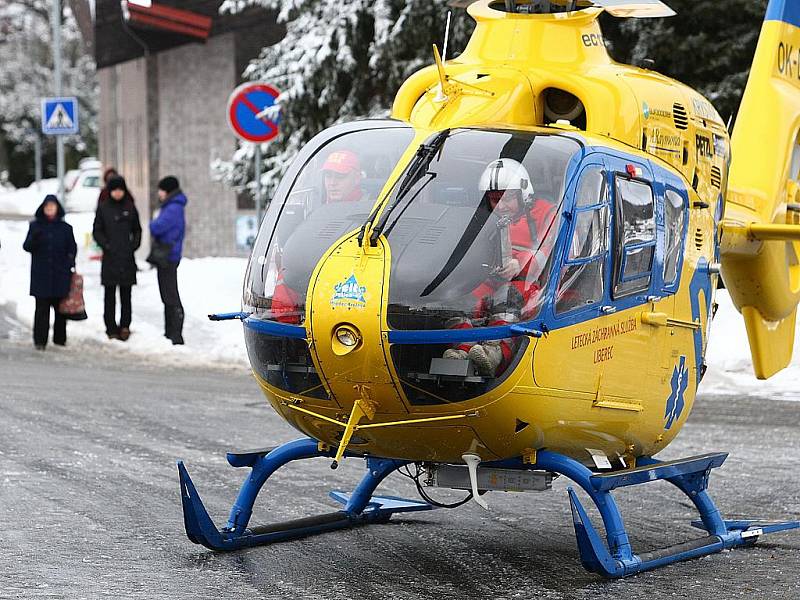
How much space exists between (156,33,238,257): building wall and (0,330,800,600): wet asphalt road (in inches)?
577

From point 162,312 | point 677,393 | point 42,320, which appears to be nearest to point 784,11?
point 677,393

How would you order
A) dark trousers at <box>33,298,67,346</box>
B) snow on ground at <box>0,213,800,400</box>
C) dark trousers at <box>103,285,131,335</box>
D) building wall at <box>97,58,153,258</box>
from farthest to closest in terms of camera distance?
1. building wall at <box>97,58,153,258</box>
2. dark trousers at <box>103,285,131,335</box>
3. dark trousers at <box>33,298,67,346</box>
4. snow on ground at <box>0,213,800,400</box>

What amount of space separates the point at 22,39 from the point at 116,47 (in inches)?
1372

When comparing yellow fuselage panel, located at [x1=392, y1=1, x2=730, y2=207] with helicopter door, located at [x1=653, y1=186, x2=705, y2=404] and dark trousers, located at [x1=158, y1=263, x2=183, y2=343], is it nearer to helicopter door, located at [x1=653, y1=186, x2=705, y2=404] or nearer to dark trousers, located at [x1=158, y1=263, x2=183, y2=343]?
helicopter door, located at [x1=653, y1=186, x2=705, y2=404]

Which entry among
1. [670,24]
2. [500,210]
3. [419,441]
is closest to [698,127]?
[500,210]

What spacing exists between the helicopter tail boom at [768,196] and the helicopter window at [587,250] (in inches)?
97.2

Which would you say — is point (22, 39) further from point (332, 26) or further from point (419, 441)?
point (419, 441)

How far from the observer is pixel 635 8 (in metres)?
8.16

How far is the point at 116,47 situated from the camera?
2706 cm


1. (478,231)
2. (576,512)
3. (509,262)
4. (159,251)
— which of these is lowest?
(576,512)

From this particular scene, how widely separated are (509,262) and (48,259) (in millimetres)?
10951

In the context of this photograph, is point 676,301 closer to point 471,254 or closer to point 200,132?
point 471,254

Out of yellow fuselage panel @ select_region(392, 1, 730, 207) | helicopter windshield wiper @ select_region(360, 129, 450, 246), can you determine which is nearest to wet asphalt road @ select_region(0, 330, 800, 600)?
helicopter windshield wiper @ select_region(360, 129, 450, 246)

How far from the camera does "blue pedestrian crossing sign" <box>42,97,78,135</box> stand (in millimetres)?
22984
